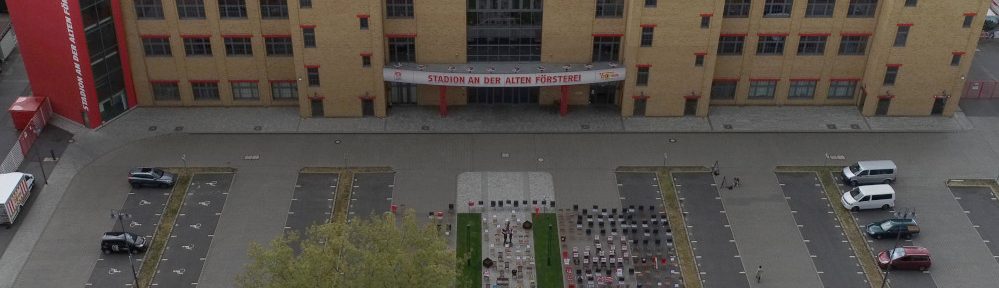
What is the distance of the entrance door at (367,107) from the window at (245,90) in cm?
956

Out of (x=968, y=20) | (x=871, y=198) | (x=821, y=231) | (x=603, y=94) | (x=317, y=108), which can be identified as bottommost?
(x=821, y=231)

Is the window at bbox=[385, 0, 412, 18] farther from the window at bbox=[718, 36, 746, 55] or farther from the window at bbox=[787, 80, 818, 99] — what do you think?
the window at bbox=[787, 80, 818, 99]

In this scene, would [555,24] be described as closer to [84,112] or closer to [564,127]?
[564,127]

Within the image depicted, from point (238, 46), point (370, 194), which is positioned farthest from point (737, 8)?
point (238, 46)

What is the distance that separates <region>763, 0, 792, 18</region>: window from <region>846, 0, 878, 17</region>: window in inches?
197

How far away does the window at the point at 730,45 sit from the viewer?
79188mm

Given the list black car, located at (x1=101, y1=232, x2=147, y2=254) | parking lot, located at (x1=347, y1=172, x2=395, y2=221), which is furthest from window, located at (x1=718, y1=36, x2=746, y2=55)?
black car, located at (x1=101, y1=232, x2=147, y2=254)

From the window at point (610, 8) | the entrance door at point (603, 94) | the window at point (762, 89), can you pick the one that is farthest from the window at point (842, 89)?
the window at point (610, 8)

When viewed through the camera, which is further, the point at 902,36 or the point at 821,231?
the point at 902,36

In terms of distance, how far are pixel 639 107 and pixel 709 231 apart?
17.2 meters

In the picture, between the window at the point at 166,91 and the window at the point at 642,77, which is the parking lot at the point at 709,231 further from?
the window at the point at 166,91

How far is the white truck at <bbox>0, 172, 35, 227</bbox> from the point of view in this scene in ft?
215

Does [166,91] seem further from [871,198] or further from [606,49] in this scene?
[871,198]

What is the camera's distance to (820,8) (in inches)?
3056
